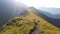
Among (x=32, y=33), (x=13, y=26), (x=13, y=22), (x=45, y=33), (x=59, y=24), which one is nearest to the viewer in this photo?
(x=32, y=33)

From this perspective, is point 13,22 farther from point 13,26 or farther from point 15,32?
point 15,32

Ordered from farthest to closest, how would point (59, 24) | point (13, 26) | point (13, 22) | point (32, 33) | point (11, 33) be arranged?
1. point (59, 24)
2. point (13, 22)
3. point (13, 26)
4. point (11, 33)
5. point (32, 33)

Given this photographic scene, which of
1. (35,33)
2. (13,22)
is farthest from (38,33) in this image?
(13,22)

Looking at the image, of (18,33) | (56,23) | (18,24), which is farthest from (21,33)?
(56,23)

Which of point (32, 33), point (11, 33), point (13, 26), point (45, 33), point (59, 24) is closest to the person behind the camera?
point (32, 33)

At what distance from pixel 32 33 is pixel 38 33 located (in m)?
4.62

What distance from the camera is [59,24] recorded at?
173500 mm

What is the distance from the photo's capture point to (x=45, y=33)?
358 ft

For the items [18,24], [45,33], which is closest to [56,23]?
[18,24]

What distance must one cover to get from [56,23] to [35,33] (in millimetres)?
77645

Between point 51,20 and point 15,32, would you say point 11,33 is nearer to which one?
point 15,32

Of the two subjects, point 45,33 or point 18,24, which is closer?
point 45,33

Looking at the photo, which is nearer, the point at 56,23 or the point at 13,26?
the point at 13,26

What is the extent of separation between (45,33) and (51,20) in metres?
77.3
